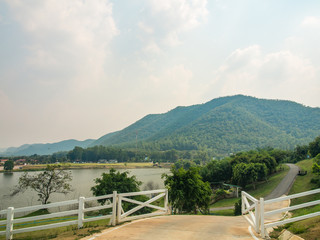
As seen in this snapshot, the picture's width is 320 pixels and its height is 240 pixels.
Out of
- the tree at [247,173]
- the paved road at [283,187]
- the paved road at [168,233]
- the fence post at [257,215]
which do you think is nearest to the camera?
the paved road at [168,233]

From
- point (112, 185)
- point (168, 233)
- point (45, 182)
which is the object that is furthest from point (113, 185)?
point (168, 233)

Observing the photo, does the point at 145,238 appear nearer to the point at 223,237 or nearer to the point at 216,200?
the point at 223,237

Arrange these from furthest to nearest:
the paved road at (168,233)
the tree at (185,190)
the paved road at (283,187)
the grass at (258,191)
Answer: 1. the grass at (258,191)
2. the paved road at (283,187)
3. the tree at (185,190)
4. the paved road at (168,233)

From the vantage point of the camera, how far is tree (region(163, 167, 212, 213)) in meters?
17.3

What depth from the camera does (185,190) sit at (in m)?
18.0

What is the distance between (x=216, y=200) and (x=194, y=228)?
1741 inches

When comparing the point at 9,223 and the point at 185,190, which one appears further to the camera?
the point at 185,190

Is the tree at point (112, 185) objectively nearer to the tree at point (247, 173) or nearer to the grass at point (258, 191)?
the grass at point (258, 191)

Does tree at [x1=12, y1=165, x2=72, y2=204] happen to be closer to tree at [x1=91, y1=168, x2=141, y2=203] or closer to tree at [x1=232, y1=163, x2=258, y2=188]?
tree at [x1=91, y1=168, x2=141, y2=203]

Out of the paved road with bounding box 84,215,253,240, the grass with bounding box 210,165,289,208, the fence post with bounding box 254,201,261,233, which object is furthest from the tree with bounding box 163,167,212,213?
the grass with bounding box 210,165,289,208

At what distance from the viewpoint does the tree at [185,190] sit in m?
17.3

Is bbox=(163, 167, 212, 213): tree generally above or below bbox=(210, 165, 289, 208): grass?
above

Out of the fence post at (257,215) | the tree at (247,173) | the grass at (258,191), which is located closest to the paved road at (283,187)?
the grass at (258,191)

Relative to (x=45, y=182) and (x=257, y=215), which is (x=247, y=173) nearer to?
(x=45, y=182)
